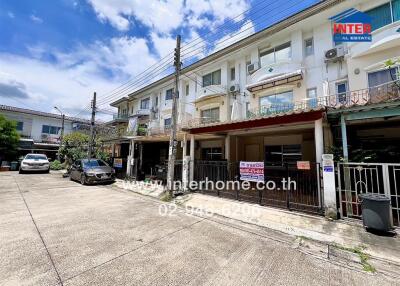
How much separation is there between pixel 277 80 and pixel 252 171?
6.80 metres

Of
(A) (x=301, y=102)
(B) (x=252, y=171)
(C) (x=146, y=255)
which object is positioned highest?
(A) (x=301, y=102)

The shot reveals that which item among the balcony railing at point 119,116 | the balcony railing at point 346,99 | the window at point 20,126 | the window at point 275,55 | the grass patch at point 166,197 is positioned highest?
the window at point 275,55

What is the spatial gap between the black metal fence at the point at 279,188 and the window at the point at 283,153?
15.2 ft

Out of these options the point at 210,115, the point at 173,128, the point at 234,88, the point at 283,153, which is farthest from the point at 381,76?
the point at 210,115

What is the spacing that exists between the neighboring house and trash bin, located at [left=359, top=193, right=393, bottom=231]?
36.7 m

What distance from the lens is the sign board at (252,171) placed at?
7.73 metres

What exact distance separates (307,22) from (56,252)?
14916 millimetres

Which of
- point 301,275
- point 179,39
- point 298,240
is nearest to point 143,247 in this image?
point 301,275

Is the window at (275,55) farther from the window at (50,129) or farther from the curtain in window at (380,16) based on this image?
the window at (50,129)

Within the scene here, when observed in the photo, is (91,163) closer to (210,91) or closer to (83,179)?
(83,179)

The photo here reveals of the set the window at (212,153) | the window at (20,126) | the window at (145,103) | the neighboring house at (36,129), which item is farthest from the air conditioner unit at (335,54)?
the window at (20,126)

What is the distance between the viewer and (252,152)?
1380cm

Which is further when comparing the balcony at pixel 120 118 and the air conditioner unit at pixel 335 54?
the balcony at pixel 120 118

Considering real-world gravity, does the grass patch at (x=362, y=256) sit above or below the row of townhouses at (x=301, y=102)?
below
